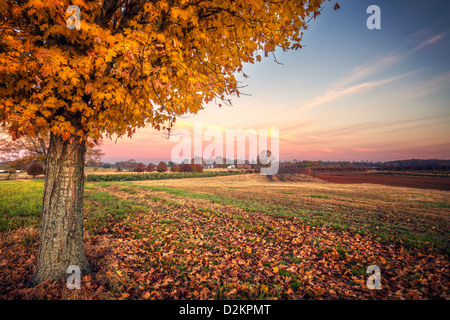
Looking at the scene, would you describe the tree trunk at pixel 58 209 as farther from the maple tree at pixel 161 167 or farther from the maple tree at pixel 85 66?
the maple tree at pixel 161 167

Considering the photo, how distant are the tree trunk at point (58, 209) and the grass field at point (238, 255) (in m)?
0.42

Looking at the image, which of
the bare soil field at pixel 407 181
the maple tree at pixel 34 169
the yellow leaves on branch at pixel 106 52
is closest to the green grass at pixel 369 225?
the yellow leaves on branch at pixel 106 52

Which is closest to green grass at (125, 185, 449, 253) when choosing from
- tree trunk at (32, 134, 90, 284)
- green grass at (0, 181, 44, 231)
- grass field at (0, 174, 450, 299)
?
grass field at (0, 174, 450, 299)

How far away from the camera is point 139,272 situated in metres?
4.60

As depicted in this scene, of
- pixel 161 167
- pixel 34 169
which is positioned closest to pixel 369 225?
A: pixel 34 169

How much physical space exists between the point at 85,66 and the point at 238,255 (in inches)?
231

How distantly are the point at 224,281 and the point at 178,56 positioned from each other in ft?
16.9

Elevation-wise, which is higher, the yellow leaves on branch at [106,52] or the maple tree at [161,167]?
the yellow leaves on branch at [106,52]

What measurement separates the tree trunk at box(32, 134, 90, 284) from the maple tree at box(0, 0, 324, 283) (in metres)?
0.02

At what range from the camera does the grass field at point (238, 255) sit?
3.99 metres

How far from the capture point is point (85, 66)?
3.39m

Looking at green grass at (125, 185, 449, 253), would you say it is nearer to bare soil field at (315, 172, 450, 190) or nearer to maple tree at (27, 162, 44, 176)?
bare soil field at (315, 172, 450, 190)

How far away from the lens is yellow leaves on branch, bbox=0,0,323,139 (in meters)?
3.37
